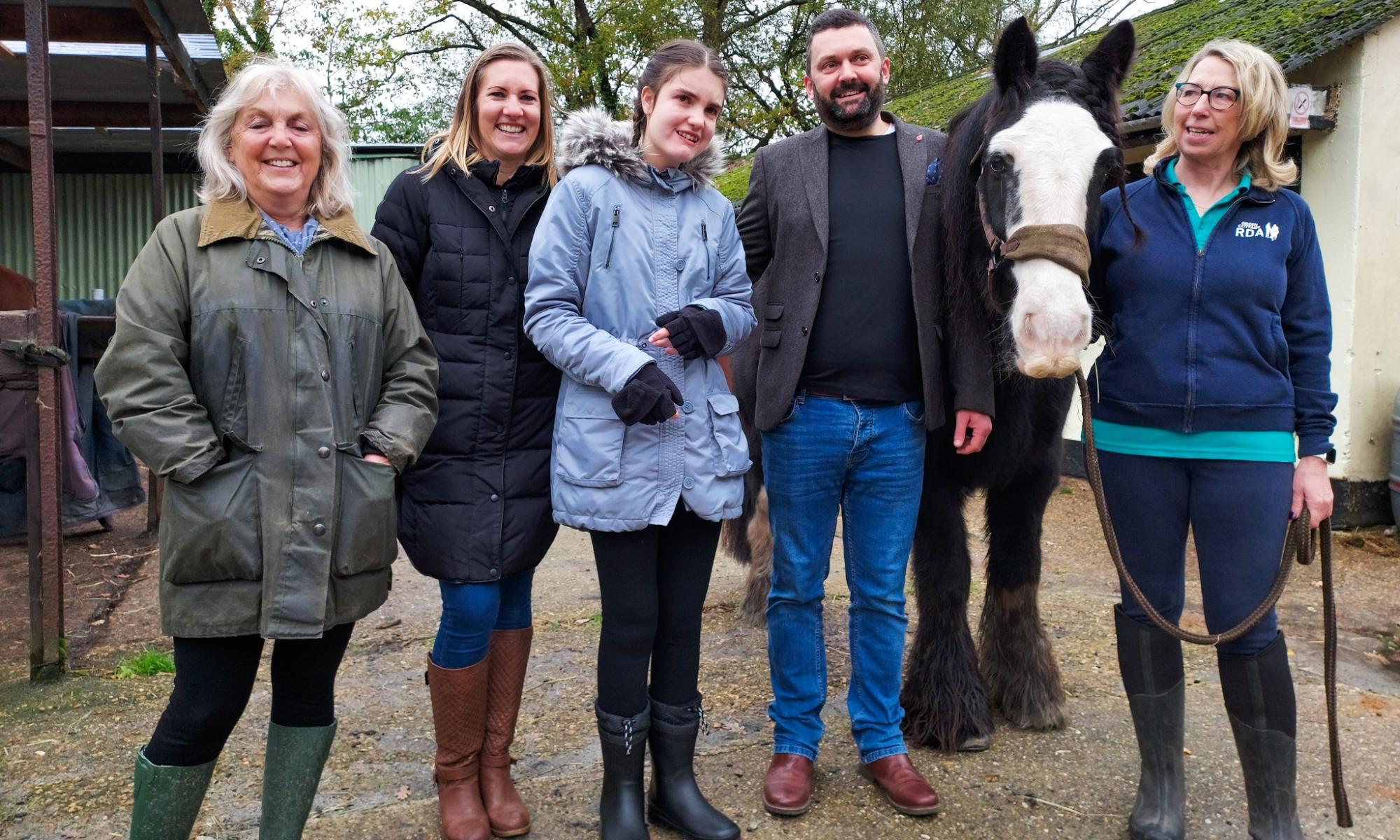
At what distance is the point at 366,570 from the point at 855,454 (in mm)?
1192

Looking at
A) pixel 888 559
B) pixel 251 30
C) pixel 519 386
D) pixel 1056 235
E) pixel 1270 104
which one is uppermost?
pixel 251 30

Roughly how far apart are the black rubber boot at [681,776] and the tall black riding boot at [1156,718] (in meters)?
1.02

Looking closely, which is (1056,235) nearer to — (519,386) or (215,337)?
(519,386)

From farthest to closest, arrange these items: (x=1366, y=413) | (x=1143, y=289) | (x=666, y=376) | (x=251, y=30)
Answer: (x=251, y=30) → (x=1366, y=413) → (x=1143, y=289) → (x=666, y=376)

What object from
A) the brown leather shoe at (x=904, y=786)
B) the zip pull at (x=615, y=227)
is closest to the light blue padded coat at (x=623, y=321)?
the zip pull at (x=615, y=227)

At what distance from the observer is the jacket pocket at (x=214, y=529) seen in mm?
1771

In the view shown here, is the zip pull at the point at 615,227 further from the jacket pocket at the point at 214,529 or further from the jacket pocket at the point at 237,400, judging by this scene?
the jacket pocket at the point at 214,529

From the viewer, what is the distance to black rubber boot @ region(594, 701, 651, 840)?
2.23 metres

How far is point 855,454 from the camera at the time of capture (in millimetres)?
2441

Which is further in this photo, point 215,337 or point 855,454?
point 855,454

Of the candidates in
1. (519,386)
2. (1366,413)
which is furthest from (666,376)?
(1366,413)

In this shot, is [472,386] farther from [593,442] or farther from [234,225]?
[234,225]

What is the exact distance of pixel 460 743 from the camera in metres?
2.33

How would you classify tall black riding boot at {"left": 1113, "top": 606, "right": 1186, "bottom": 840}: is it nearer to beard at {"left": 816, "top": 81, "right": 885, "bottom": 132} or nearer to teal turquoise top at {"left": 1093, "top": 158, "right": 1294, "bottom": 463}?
teal turquoise top at {"left": 1093, "top": 158, "right": 1294, "bottom": 463}
